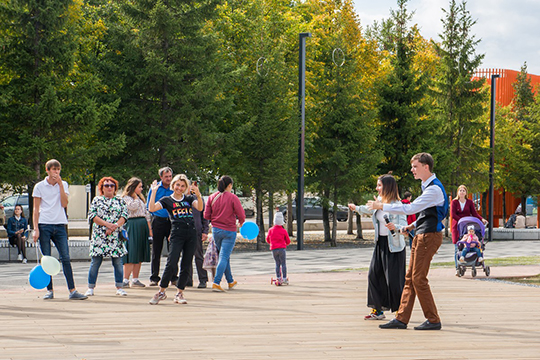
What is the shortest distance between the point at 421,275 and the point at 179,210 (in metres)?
3.86

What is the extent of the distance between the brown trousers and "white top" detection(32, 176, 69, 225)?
531 cm

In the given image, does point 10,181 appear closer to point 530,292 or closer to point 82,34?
point 82,34

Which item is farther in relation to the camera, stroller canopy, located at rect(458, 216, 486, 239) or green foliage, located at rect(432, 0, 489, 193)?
green foliage, located at rect(432, 0, 489, 193)

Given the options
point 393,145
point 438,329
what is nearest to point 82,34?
point 393,145

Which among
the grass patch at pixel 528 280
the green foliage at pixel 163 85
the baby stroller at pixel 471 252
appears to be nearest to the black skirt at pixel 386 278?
the grass patch at pixel 528 280

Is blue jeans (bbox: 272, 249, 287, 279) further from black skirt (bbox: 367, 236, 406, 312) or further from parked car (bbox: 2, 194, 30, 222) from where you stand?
parked car (bbox: 2, 194, 30, 222)

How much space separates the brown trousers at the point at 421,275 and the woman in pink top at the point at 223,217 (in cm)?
429

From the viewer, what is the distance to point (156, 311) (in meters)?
10.1

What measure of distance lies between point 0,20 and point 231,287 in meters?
13.4

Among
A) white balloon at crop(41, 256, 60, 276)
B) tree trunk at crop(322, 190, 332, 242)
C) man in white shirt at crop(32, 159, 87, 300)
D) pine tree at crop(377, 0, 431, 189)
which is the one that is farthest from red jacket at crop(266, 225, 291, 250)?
pine tree at crop(377, 0, 431, 189)

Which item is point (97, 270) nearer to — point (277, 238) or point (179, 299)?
point (179, 299)

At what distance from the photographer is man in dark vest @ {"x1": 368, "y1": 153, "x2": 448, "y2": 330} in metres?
8.26

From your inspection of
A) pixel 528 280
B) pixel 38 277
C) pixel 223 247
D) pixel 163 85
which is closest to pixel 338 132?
pixel 163 85

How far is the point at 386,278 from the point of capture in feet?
30.5
